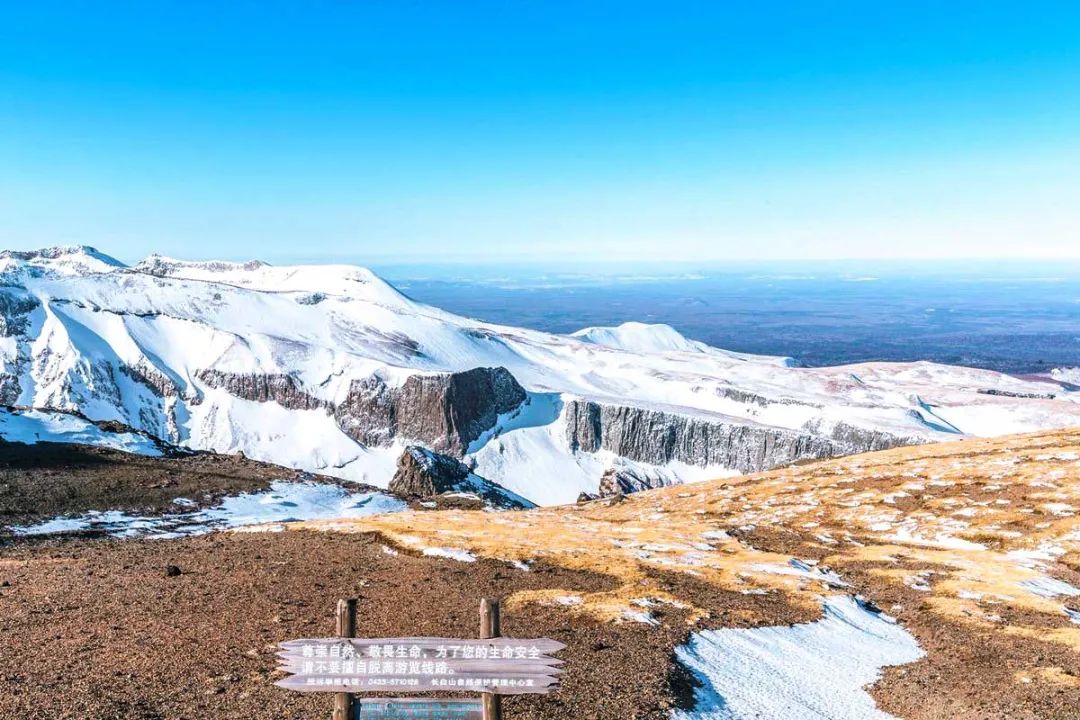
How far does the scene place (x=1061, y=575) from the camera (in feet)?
129

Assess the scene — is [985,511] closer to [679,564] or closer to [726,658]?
[679,564]

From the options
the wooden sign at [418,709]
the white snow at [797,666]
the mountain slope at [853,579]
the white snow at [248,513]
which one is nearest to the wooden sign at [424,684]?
the wooden sign at [418,709]

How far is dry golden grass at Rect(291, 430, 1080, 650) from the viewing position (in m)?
33.1

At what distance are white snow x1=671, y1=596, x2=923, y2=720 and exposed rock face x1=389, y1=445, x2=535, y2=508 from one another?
111 meters

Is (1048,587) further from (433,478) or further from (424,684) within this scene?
(433,478)

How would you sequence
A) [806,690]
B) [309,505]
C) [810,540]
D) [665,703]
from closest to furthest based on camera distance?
[665,703] → [806,690] → [810,540] → [309,505]

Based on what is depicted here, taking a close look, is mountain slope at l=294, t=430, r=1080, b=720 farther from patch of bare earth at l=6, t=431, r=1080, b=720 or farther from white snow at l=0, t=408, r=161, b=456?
white snow at l=0, t=408, r=161, b=456

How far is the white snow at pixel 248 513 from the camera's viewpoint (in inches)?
2046

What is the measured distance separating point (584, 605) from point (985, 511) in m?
43.3

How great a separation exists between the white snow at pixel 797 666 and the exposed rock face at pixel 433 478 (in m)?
111

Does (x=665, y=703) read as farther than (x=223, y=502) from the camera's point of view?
No

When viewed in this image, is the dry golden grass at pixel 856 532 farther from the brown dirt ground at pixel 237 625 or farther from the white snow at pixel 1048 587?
the brown dirt ground at pixel 237 625

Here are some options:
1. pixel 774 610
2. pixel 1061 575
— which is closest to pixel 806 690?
pixel 774 610

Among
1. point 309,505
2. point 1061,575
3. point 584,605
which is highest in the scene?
point 584,605
